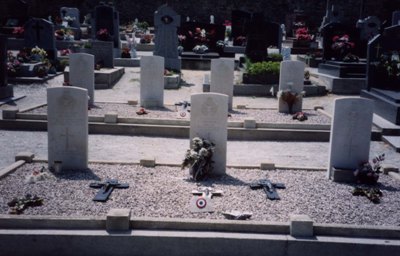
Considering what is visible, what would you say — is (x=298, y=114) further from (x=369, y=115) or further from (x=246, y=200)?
(x=246, y=200)

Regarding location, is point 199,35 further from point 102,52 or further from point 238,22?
point 238,22

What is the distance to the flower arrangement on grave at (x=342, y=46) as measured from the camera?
18.0 metres

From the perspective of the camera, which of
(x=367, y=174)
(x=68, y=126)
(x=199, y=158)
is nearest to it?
(x=199, y=158)

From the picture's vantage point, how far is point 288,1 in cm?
3972

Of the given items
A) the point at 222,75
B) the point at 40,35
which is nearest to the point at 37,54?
the point at 40,35

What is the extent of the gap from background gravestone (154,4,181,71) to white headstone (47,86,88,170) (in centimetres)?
1098

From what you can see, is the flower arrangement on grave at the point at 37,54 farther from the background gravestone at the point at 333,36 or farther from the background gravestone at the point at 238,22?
the background gravestone at the point at 238,22

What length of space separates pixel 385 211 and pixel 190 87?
35.0ft

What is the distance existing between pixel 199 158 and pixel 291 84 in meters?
6.07

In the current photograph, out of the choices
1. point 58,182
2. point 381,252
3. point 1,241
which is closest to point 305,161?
point 381,252

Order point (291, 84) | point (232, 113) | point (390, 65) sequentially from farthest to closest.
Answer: point (390, 65), point (291, 84), point (232, 113)

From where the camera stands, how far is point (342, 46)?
59.0ft

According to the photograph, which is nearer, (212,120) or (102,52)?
(212,120)

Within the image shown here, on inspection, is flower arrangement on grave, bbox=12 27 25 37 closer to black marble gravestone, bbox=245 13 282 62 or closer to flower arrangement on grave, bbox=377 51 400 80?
black marble gravestone, bbox=245 13 282 62
